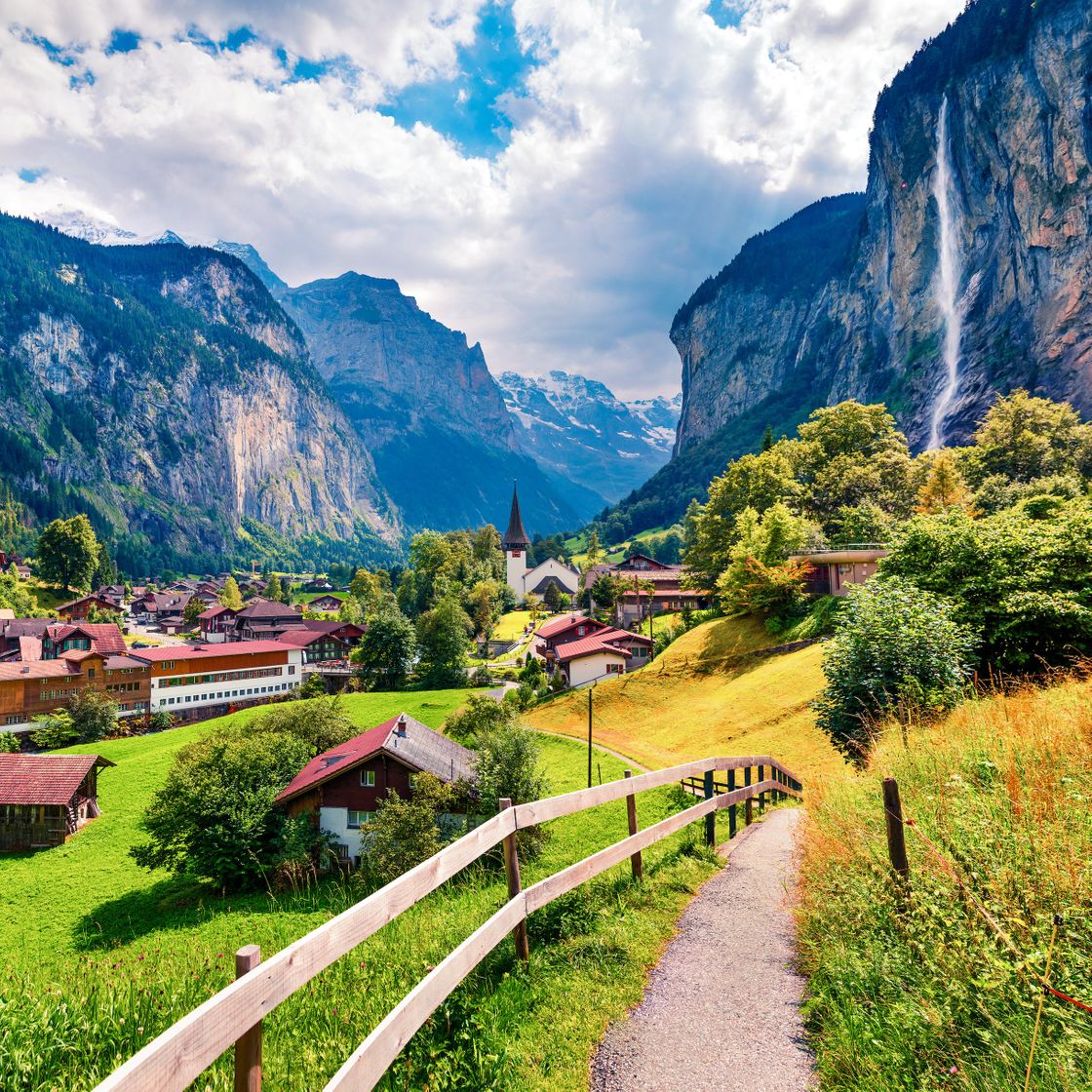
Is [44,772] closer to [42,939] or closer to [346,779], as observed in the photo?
[42,939]

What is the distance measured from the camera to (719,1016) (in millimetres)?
5055

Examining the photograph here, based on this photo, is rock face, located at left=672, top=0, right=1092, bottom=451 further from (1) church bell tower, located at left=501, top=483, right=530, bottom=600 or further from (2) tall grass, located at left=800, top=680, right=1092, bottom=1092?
(2) tall grass, located at left=800, top=680, right=1092, bottom=1092

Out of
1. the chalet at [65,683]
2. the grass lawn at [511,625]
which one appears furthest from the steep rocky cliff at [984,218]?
the chalet at [65,683]

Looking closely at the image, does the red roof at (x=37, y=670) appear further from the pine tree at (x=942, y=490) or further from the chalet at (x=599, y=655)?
the pine tree at (x=942, y=490)

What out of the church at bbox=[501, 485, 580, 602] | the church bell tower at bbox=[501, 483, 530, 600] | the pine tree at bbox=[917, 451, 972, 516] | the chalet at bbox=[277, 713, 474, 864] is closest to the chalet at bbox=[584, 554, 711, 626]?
the pine tree at bbox=[917, 451, 972, 516]

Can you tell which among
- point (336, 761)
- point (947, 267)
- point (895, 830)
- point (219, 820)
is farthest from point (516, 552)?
point (895, 830)

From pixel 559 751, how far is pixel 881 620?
27723 millimetres

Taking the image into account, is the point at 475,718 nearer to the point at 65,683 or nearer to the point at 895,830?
the point at 895,830

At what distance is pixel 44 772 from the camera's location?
126ft

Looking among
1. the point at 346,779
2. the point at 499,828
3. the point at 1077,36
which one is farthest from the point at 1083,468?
the point at 1077,36

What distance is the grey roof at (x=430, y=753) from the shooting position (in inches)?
1046

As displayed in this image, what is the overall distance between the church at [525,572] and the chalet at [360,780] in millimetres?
98729

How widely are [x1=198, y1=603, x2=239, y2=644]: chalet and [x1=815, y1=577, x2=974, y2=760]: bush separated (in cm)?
11653

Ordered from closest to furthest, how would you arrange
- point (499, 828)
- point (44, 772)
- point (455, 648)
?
point (499, 828)
point (44, 772)
point (455, 648)
